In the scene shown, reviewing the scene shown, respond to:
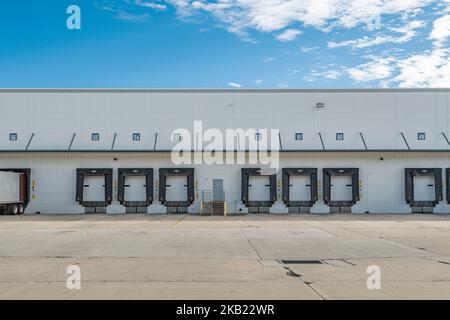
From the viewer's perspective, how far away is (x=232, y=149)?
3206 cm

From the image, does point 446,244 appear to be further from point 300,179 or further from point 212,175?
point 212,175

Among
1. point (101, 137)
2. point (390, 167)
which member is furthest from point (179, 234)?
point (390, 167)

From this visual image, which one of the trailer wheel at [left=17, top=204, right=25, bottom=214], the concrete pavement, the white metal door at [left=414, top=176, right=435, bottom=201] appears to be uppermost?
the white metal door at [left=414, top=176, right=435, bottom=201]

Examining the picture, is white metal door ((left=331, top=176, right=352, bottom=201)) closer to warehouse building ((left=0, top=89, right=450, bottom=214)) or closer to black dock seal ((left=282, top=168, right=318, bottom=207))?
warehouse building ((left=0, top=89, right=450, bottom=214))

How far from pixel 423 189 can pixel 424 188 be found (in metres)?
0.12

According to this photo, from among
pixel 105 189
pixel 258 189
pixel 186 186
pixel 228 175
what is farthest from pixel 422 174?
pixel 105 189

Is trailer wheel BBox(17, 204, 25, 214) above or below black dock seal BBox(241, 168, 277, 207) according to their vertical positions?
below

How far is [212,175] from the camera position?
32312mm

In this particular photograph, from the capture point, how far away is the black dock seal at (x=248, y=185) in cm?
3183

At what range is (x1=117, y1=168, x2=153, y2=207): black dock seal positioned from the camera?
31.9 metres

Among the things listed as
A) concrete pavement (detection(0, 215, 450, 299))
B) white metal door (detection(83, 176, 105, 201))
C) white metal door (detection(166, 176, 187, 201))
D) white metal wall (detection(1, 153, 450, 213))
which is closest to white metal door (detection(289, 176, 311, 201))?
white metal wall (detection(1, 153, 450, 213))

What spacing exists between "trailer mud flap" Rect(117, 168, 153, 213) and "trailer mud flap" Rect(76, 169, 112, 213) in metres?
0.79

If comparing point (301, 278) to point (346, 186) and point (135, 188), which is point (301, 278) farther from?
point (135, 188)
